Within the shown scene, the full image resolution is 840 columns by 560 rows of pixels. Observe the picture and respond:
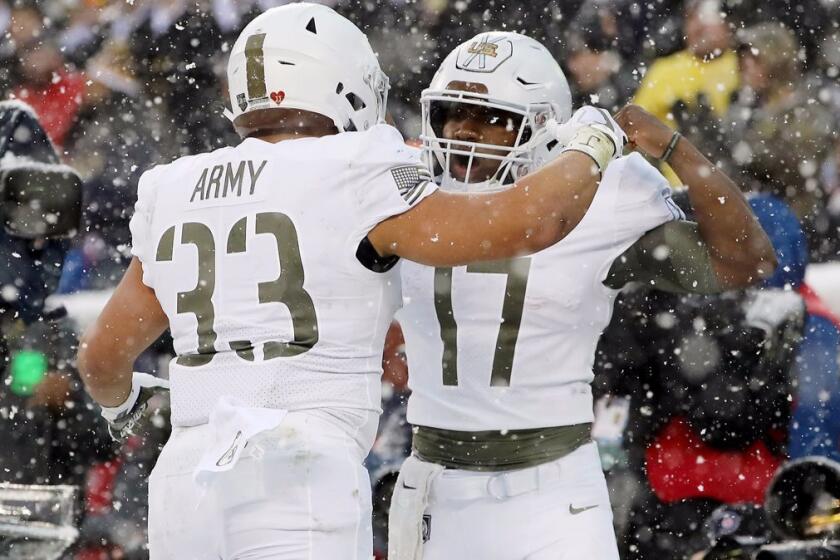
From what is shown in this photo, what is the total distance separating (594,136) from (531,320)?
0.67 meters

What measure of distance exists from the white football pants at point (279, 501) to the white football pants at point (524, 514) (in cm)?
71

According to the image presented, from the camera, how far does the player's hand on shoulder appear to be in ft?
10.8

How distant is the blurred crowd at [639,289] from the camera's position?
13.4 ft

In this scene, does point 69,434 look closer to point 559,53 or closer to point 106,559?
point 106,559

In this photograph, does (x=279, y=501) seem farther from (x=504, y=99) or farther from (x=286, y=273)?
(x=504, y=99)

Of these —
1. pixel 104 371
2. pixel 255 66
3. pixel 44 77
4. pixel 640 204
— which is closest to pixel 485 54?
pixel 640 204

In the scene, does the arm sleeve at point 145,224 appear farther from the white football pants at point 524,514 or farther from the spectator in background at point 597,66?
the spectator in background at point 597,66

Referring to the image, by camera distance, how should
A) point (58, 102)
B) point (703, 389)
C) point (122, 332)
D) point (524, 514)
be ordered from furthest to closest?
point (58, 102) → point (703, 389) → point (524, 514) → point (122, 332)

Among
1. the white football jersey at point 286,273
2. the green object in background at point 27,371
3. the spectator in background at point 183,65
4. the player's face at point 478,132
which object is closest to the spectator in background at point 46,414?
the green object in background at point 27,371

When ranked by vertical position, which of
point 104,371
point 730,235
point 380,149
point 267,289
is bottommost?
point 104,371

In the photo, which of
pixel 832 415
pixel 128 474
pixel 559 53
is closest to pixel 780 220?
pixel 832 415

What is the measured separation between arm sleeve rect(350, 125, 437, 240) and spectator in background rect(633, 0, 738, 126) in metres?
2.23

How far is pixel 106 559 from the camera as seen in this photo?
4691 millimetres

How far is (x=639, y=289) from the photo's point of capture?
169 inches
